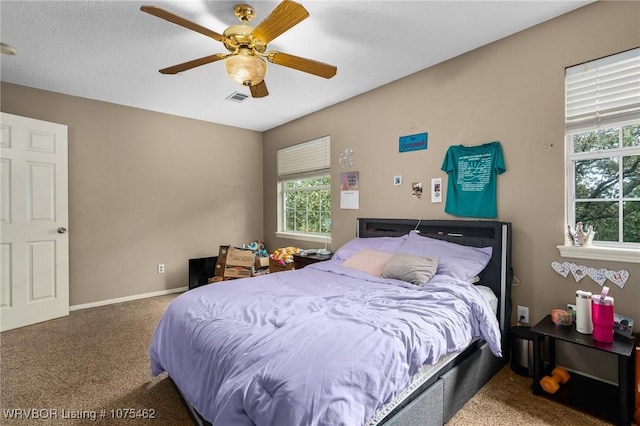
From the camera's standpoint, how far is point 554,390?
1908 mm

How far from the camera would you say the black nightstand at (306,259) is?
3.63 meters

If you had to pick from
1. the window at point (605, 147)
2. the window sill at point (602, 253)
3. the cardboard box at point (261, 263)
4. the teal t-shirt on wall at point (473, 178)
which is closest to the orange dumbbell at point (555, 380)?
the window sill at point (602, 253)

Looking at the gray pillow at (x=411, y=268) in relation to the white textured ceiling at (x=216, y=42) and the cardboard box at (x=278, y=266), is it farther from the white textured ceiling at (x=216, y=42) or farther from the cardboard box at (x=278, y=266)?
the white textured ceiling at (x=216, y=42)

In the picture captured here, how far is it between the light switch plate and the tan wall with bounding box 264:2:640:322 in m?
0.05

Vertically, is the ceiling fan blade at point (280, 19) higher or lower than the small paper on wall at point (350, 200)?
higher

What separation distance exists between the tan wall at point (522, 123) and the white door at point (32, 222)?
357 cm

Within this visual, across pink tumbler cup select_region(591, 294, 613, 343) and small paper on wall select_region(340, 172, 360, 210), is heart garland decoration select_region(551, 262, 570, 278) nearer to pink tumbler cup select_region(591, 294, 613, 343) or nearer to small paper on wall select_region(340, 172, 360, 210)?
pink tumbler cup select_region(591, 294, 613, 343)

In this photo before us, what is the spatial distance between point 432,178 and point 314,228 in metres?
2.01

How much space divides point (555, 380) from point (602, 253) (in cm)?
87

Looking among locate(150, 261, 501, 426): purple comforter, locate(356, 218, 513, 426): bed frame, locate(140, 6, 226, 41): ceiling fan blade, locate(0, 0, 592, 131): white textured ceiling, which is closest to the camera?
locate(150, 261, 501, 426): purple comforter

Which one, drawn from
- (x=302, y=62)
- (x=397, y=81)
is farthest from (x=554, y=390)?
(x=397, y=81)

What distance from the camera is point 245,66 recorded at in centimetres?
197

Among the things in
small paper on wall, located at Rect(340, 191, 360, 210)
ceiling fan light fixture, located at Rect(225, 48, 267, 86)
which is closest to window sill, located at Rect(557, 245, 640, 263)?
small paper on wall, located at Rect(340, 191, 360, 210)

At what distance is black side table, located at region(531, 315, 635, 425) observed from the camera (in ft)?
5.38
